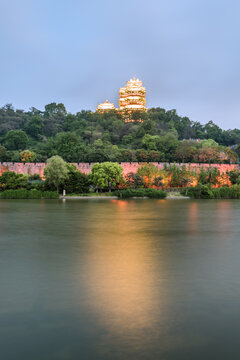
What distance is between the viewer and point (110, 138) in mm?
51781

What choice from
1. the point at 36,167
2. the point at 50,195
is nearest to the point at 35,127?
the point at 36,167

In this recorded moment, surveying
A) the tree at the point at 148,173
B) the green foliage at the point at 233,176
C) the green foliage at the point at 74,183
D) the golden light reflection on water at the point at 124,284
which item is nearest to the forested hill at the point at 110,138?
the tree at the point at 148,173

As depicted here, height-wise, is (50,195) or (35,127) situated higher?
(35,127)

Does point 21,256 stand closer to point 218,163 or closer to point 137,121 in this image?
point 218,163

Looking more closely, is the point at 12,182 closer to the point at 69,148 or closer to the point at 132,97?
the point at 69,148

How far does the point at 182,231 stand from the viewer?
34.0ft

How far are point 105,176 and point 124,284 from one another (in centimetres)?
2541

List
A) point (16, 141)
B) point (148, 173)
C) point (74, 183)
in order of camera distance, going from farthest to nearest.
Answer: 1. point (16, 141)
2. point (148, 173)
3. point (74, 183)

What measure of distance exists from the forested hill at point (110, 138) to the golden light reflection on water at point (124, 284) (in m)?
32.4

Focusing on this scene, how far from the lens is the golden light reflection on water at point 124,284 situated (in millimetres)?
3616

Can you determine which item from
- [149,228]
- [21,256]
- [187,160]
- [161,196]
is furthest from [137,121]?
[21,256]

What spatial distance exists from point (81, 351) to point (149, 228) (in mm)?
7965

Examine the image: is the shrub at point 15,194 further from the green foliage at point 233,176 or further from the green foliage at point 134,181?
the green foliage at point 233,176

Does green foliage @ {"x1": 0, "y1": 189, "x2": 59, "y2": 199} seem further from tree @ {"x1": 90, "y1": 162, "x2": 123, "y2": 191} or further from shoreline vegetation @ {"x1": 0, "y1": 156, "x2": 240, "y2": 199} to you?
tree @ {"x1": 90, "y1": 162, "x2": 123, "y2": 191}
